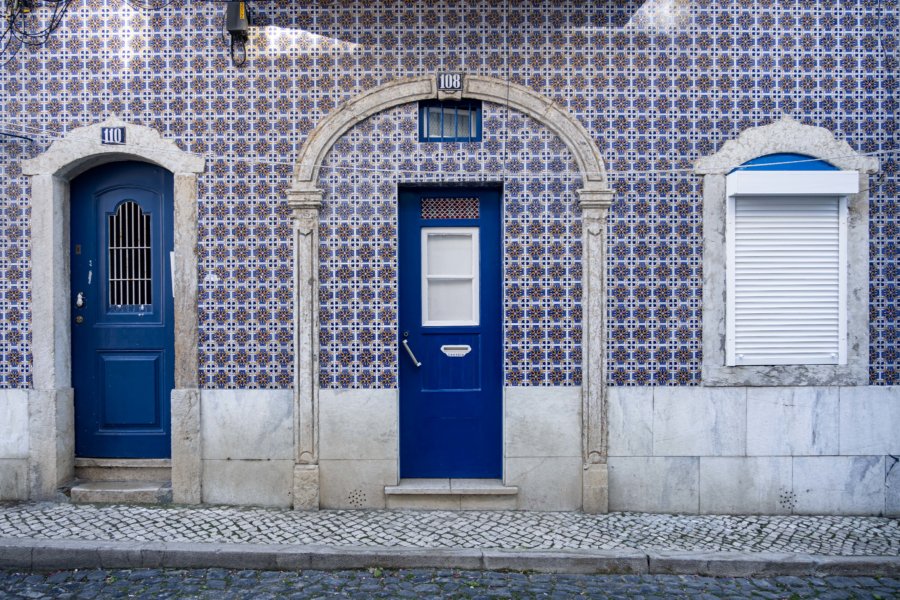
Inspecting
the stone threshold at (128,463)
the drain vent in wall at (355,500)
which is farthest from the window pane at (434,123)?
the stone threshold at (128,463)

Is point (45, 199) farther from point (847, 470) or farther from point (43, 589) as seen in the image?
point (847, 470)

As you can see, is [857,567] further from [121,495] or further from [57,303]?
[57,303]

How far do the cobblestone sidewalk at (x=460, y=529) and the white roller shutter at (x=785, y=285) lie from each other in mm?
1324

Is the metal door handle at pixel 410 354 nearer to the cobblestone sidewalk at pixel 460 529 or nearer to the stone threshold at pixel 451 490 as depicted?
the stone threshold at pixel 451 490

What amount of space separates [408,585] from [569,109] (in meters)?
3.81

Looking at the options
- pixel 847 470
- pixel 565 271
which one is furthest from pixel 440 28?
pixel 847 470

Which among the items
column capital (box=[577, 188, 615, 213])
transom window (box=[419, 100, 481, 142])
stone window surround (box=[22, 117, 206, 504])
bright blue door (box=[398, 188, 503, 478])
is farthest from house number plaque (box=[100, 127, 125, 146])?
column capital (box=[577, 188, 615, 213])

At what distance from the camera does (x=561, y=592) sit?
161 inches

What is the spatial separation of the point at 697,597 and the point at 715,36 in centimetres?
428

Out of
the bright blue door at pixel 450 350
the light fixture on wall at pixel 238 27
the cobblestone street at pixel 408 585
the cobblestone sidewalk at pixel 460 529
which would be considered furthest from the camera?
the bright blue door at pixel 450 350

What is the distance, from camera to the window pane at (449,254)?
221 inches

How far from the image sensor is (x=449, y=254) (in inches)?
221

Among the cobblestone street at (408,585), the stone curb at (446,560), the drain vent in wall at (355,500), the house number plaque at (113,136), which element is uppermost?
the house number plaque at (113,136)

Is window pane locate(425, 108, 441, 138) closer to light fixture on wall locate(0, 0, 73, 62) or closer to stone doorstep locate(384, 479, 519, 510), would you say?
stone doorstep locate(384, 479, 519, 510)
